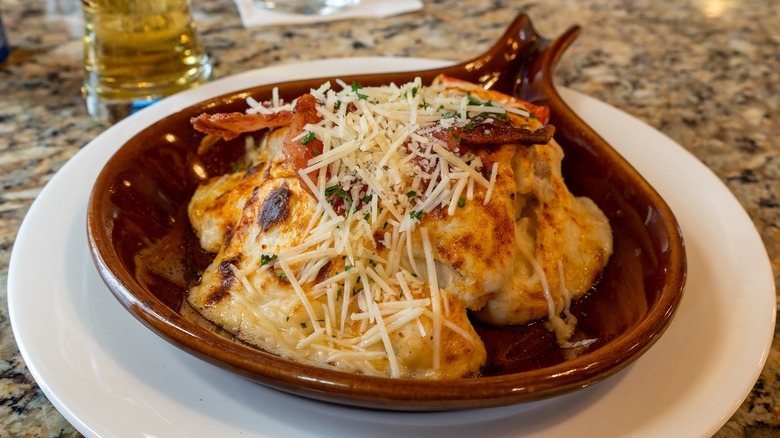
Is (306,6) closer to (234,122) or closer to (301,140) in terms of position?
(234,122)

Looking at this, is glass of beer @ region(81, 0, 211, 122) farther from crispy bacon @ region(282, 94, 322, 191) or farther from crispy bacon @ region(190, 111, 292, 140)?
crispy bacon @ region(282, 94, 322, 191)

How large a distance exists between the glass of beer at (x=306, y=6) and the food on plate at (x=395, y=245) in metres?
1.45

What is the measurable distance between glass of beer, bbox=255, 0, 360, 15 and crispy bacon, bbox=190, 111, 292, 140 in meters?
1.41

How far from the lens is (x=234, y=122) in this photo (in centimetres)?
135

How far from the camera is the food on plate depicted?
1112 millimetres

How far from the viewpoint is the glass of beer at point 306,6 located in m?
2.67

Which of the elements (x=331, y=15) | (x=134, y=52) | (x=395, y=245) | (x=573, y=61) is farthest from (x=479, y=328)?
(x=331, y=15)

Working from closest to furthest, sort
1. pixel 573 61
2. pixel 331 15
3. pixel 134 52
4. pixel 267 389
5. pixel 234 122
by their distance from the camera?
1. pixel 267 389
2. pixel 234 122
3. pixel 134 52
4. pixel 573 61
5. pixel 331 15

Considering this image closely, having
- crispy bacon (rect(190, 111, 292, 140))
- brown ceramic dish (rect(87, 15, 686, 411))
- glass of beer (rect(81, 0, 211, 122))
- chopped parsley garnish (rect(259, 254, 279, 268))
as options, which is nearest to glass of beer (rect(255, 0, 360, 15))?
glass of beer (rect(81, 0, 211, 122))

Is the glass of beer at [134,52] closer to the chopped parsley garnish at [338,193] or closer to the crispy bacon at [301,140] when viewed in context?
the crispy bacon at [301,140]

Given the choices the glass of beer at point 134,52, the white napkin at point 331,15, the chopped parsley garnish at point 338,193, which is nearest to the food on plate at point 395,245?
the chopped parsley garnish at point 338,193

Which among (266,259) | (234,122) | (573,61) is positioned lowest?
(573,61)

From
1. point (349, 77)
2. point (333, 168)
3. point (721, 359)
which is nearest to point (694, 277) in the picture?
point (721, 359)

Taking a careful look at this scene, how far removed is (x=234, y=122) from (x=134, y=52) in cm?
69
